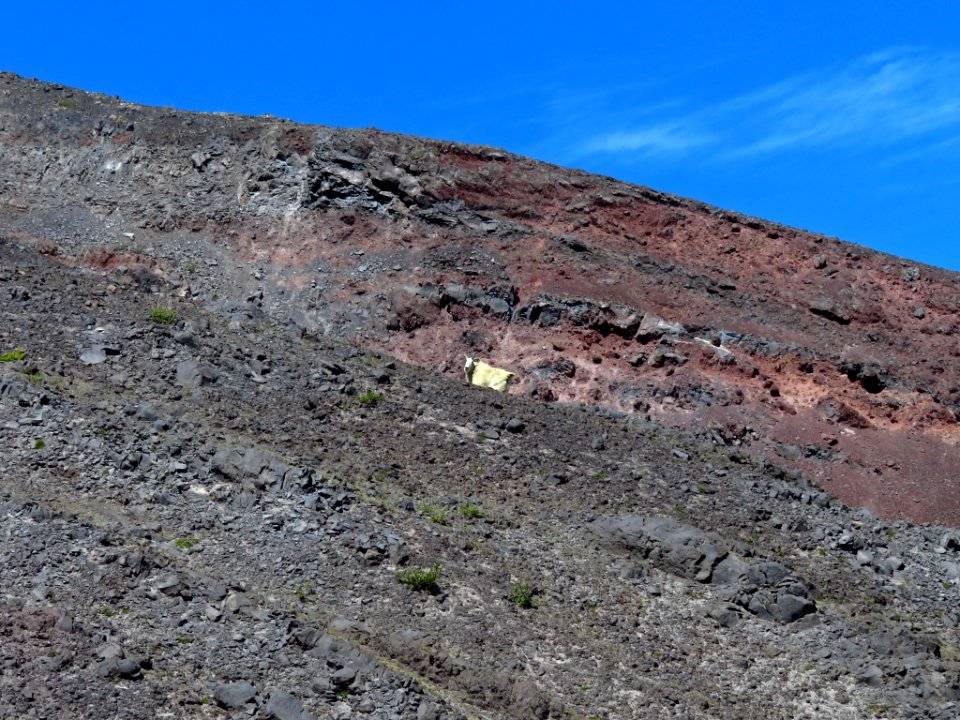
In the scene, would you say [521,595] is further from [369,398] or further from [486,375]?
[486,375]

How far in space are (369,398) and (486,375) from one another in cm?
489

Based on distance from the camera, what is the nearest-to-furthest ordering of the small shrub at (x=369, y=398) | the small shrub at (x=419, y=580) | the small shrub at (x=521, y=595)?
1. the small shrub at (x=419, y=580)
2. the small shrub at (x=521, y=595)
3. the small shrub at (x=369, y=398)

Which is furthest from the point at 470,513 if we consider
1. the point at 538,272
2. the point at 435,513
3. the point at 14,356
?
the point at 538,272

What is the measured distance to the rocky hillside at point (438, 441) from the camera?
51.3 feet

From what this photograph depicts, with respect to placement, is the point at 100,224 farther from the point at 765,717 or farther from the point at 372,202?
the point at 765,717

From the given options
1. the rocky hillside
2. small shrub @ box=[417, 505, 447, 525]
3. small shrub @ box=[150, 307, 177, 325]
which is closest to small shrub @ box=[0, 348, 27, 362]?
the rocky hillside

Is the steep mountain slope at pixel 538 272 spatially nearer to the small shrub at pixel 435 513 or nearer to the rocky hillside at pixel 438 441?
the rocky hillside at pixel 438 441

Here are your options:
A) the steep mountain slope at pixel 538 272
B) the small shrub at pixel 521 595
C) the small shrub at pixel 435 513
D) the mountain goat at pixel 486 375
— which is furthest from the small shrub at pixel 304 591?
the steep mountain slope at pixel 538 272

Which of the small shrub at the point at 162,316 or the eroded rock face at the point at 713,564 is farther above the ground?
the small shrub at the point at 162,316

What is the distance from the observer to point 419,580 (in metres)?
17.3

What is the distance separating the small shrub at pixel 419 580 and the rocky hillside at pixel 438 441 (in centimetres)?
6

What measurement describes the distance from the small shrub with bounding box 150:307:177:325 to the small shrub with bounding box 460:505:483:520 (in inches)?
254

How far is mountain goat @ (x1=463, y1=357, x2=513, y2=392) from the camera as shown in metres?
27.0

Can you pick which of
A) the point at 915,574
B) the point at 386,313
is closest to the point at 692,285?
the point at 386,313
